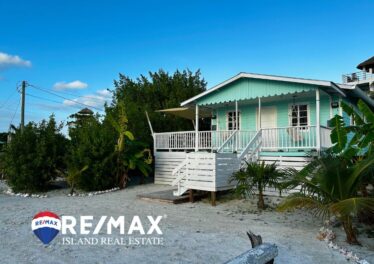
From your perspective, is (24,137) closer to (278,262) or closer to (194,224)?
(194,224)

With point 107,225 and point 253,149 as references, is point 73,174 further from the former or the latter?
point 253,149

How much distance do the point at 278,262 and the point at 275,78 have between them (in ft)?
Result: 29.4

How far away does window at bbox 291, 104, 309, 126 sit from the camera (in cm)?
1337

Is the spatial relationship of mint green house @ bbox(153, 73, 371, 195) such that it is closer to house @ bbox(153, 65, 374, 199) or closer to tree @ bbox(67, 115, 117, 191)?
house @ bbox(153, 65, 374, 199)

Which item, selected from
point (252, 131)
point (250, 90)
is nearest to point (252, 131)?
point (252, 131)

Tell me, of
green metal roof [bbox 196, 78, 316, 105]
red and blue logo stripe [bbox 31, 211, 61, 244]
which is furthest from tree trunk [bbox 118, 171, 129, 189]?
red and blue logo stripe [bbox 31, 211, 61, 244]

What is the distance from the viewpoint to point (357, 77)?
4188 cm

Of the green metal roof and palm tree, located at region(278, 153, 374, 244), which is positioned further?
the green metal roof

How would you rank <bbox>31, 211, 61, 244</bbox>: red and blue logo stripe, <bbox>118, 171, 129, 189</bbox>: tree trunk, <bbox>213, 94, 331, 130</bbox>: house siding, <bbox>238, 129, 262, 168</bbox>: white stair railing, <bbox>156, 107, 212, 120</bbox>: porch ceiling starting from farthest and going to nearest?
1. <bbox>156, 107, 212, 120</bbox>: porch ceiling
2. <bbox>118, 171, 129, 189</bbox>: tree trunk
3. <bbox>213, 94, 331, 130</bbox>: house siding
4. <bbox>238, 129, 262, 168</bbox>: white stair railing
5. <bbox>31, 211, 61, 244</bbox>: red and blue logo stripe

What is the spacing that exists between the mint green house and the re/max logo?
282 centimetres

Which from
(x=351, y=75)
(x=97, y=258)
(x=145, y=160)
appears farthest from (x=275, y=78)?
(x=351, y=75)

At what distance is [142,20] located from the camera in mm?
14742

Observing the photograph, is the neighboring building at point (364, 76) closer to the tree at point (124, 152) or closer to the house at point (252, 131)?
the house at point (252, 131)

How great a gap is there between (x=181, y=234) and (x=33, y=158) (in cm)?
885
